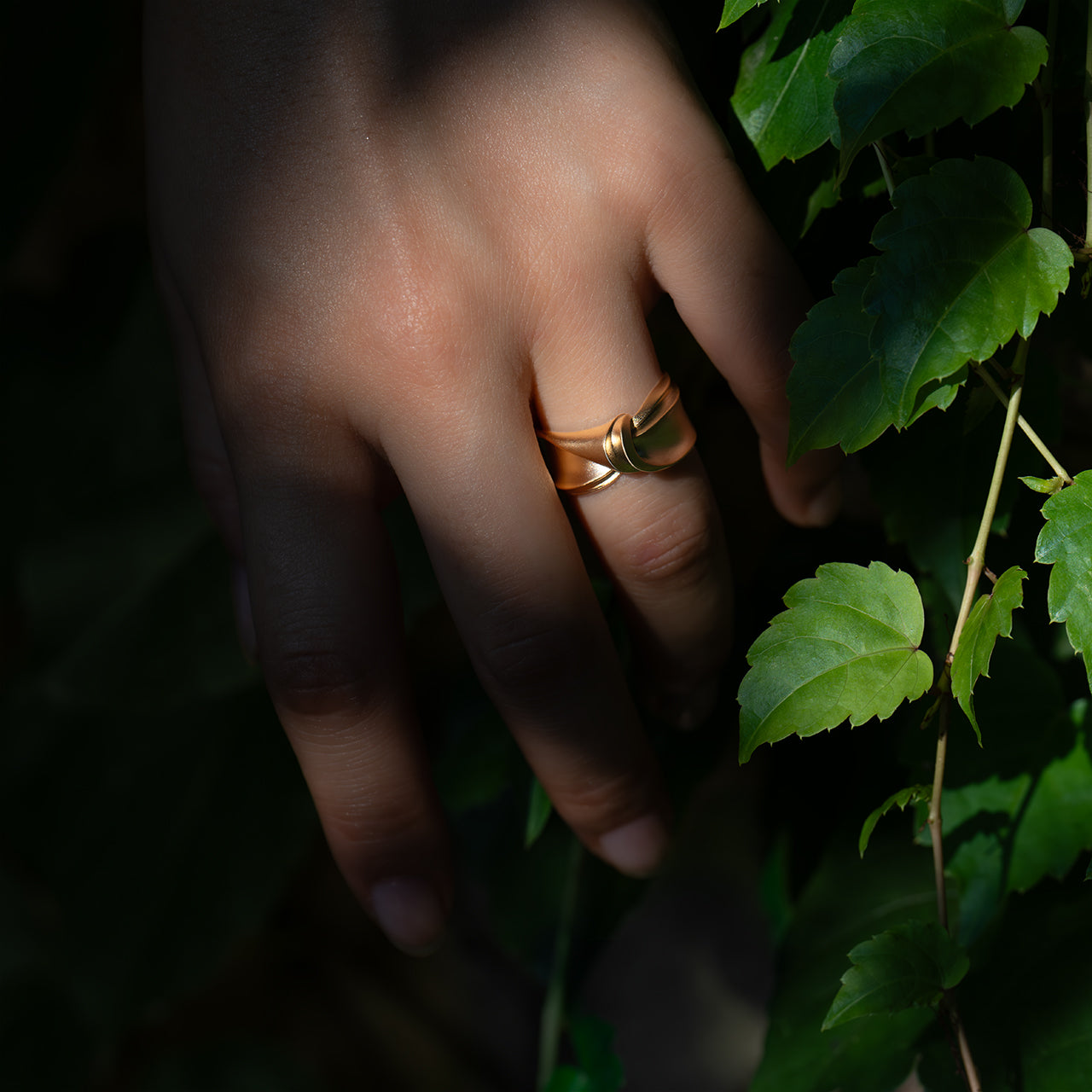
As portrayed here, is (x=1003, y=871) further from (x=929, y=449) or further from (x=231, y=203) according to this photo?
(x=231, y=203)

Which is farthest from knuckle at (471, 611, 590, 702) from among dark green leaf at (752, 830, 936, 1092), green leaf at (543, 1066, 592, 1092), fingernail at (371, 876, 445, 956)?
green leaf at (543, 1066, 592, 1092)

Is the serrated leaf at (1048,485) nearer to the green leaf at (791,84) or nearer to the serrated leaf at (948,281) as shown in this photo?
the serrated leaf at (948,281)

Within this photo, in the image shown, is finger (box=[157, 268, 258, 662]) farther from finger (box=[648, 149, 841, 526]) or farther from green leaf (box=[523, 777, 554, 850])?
finger (box=[648, 149, 841, 526])

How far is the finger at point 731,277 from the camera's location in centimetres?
55

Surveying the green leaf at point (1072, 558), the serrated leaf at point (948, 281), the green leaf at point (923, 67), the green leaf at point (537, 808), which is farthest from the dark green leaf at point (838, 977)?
the green leaf at point (923, 67)

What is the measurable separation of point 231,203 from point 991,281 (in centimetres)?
51

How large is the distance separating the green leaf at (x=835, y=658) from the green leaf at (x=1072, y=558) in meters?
0.07

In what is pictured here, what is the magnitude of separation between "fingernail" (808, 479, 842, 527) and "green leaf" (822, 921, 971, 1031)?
30cm

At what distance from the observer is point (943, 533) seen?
59 centimetres

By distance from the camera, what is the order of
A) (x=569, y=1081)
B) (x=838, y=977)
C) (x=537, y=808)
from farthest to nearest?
(x=569, y=1081) → (x=537, y=808) → (x=838, y=977)

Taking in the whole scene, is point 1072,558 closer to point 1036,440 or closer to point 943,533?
point 1036,440

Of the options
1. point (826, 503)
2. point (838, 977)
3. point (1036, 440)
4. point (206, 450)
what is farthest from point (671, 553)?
point (206, 450)

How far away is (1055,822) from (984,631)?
0.77 feet

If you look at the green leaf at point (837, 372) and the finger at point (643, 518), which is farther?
the finger at point (643, 518)
